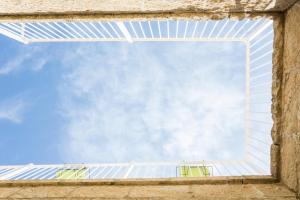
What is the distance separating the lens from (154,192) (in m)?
3.11

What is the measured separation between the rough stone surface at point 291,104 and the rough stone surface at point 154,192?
0.65 ft

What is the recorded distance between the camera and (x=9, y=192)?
10.5 feet

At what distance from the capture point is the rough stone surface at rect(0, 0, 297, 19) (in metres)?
3.03

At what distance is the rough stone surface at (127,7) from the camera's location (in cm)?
303

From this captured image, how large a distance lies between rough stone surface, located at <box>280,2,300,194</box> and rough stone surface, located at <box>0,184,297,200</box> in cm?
20

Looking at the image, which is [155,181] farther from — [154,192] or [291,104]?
[291,104]

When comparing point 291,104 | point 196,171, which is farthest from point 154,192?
point 196,171

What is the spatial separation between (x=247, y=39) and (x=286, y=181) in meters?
3.18

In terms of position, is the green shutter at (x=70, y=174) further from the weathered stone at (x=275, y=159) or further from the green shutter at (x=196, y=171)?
the weathered stone at (x=275, y=159)

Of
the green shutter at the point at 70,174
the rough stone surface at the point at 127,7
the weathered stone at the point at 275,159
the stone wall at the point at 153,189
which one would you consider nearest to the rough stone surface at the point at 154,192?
the stone wall at the point at 153,189

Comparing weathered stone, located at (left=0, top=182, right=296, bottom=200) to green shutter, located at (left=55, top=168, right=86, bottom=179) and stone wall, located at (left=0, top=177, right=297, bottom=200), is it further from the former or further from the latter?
green shutter, located at (left=55, top=168, right=86, bottom=179)

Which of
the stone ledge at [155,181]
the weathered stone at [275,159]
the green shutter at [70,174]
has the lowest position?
the green shutter at [70,174]

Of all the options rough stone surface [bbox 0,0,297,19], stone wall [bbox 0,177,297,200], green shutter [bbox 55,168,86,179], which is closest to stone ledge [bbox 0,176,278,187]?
stone wall [bbox 0,177,297,200]

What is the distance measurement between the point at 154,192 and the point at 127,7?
1917 millimetres
